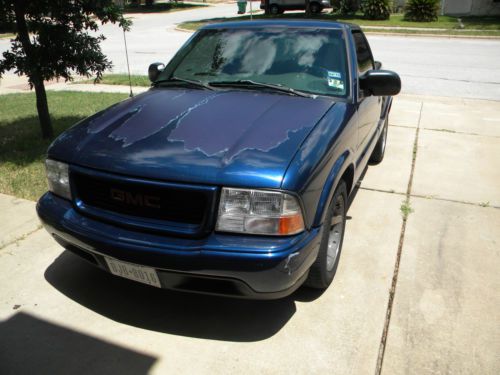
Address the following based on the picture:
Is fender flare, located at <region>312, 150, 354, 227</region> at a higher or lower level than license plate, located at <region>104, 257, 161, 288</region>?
higher

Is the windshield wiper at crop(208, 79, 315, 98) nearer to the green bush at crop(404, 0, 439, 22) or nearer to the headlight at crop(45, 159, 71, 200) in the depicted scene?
the headlight at crop(45, 159, 71, 200)

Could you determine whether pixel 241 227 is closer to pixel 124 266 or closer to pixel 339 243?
pixel 124 266

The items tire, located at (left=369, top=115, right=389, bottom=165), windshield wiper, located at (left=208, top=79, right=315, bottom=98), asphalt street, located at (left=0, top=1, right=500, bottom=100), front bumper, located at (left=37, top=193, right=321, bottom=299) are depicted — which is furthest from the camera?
asphalt street, located at (left=0, top=1, right=500, bottom=100)

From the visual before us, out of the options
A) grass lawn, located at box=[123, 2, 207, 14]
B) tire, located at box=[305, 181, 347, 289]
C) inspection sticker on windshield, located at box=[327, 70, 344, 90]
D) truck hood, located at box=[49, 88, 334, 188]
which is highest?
inspection sticker on windshield, located at box=[327, 70, 344, 90]

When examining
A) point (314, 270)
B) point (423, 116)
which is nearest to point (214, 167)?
point (314, 270)

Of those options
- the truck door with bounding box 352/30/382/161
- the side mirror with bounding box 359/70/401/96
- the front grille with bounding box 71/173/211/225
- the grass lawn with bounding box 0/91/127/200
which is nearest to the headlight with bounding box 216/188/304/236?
the front grille with bounding box 71/173/211/225

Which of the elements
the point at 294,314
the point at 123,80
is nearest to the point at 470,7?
the point at 123,80

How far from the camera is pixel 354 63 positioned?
136 inches

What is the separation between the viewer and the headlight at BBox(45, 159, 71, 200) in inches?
105

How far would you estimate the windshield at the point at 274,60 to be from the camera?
3283mm

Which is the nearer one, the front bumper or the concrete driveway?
the front bumper

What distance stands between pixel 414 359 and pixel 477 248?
149 cm

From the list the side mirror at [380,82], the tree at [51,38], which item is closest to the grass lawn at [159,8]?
the tree at [51,38]

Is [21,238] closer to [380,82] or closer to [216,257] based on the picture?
[216,257]
